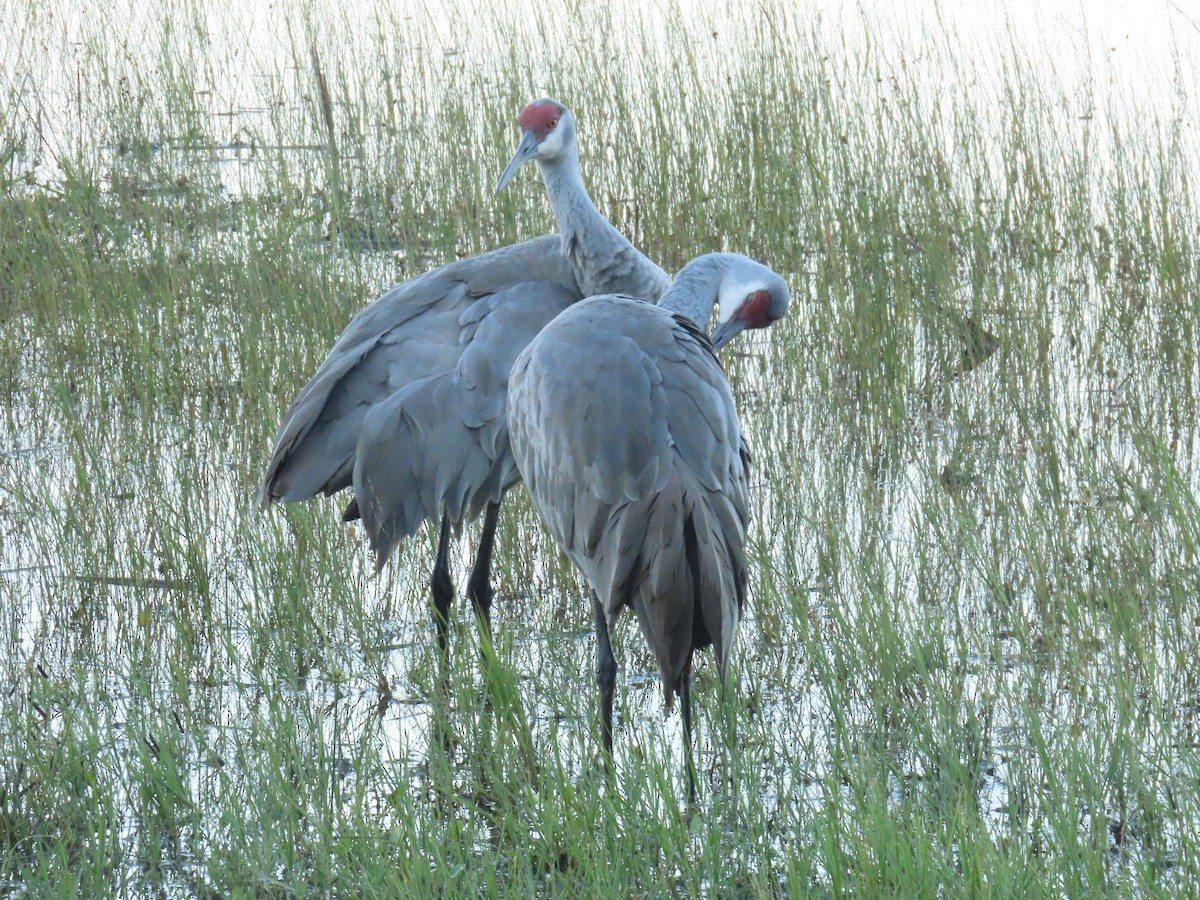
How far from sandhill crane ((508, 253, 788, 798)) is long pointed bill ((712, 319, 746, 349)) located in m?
0.56

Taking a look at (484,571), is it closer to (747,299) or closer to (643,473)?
(747,299)

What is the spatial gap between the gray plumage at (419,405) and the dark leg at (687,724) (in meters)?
0.85

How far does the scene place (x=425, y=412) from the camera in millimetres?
3777

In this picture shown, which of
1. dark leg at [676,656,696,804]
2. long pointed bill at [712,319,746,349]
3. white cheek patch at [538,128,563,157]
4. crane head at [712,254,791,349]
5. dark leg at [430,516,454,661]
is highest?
white cheek patch at [538,128,563,157]

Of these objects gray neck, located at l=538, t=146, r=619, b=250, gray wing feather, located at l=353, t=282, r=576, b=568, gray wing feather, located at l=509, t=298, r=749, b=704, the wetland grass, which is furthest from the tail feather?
gray neck, located at l=538, t=146, r=619, b=250

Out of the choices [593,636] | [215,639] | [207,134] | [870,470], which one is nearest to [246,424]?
[215,639]

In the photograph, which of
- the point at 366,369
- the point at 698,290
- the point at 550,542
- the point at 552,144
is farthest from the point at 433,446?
the point at 552,144

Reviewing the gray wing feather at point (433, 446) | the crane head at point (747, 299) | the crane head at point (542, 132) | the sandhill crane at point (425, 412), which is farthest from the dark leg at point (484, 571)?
the crane head at point (542, 132)

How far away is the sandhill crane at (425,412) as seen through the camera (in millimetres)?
3781

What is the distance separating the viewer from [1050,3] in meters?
8.32

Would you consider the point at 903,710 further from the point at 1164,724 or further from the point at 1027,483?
the point at 1027,483

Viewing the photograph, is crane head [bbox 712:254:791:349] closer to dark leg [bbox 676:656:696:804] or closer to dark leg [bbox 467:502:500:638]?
dark leg [bbox 467:502:500:638]

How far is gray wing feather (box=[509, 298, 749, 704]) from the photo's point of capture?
3.03 meters

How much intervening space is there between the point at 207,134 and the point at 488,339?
14.0 ft
